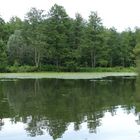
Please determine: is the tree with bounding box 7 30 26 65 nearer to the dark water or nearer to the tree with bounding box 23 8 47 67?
the tree with bounding box 23 8 47 67

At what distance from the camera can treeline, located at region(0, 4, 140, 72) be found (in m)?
72.4

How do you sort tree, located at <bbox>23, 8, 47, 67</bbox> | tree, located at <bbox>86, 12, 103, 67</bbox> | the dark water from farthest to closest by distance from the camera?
tree, located at <bbox>86, 12, 103, 67</bbox> → tree, located at <bbox>23, 8, 47, 67</bbox> → the dark water

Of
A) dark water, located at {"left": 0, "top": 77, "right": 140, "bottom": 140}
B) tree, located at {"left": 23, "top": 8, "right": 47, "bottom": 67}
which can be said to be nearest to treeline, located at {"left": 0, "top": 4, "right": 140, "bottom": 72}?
tree, located at {"left": 23, "top": 8, "right": 47, "bottom": 67}

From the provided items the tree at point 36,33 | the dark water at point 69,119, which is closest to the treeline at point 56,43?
the tree at point 36,33

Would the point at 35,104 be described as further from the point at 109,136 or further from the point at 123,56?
the point at 123,56

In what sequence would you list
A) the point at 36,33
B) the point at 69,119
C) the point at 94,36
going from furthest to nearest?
the point at 94,36 → the point at 36,33 → the point at 69,119

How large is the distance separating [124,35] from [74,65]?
2102cm

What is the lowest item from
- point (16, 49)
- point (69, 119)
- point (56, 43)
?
point (69, 119)

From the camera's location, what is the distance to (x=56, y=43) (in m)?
73.9

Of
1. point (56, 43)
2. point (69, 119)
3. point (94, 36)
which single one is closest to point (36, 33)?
point (56, 43)

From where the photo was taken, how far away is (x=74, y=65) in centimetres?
7169

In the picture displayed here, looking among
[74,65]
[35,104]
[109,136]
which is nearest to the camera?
[109,136]

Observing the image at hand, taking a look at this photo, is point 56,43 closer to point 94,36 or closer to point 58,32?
point 58,32

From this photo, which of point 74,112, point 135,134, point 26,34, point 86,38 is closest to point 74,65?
point 86,38
